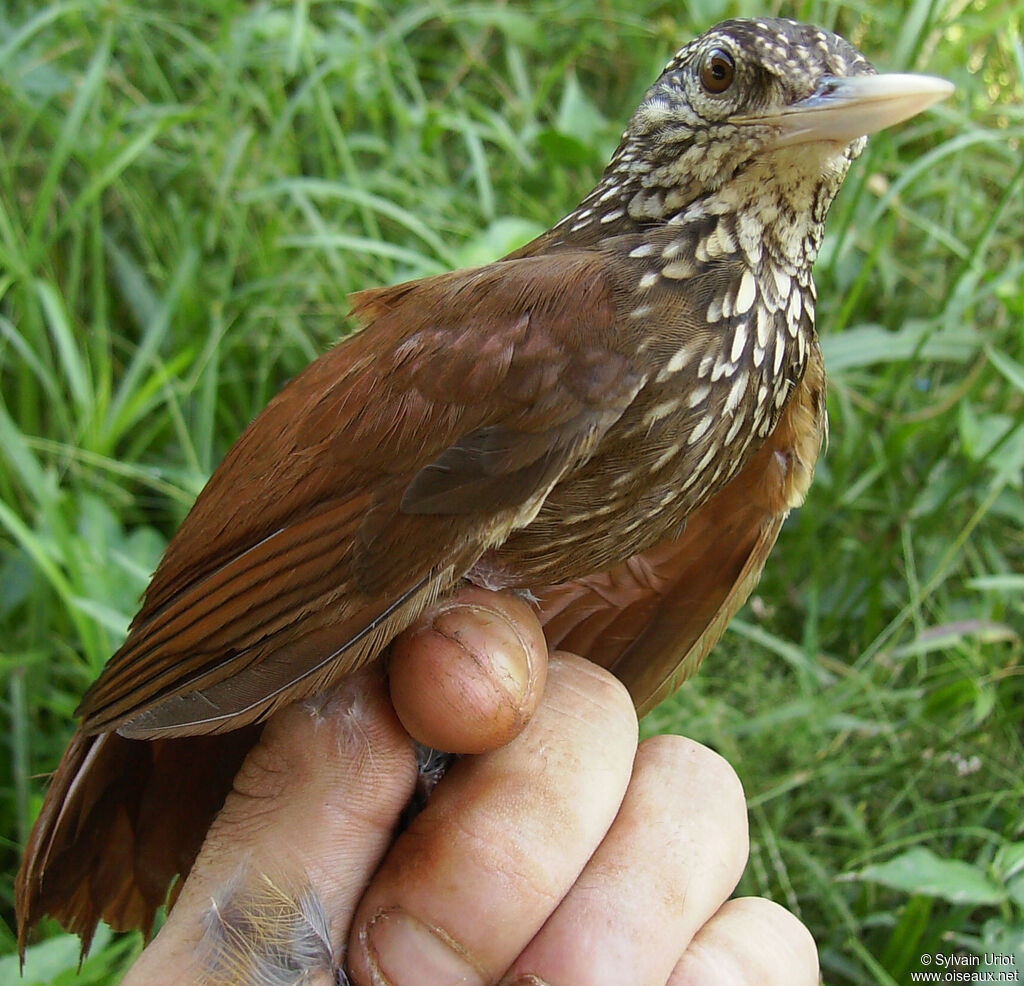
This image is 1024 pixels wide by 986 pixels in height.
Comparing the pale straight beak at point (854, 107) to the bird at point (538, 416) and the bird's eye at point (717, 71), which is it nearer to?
the bird at point (538, 416)

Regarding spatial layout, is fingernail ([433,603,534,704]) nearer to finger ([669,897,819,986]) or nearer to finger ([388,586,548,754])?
finger ([388,586,548,754])

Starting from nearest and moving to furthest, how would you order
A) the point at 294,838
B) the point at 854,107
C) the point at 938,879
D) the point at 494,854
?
the point at 854,107 < the point at 494,854 < the point at 294,838 < the point at 938,879

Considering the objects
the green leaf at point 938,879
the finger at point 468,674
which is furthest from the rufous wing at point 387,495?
the green leaf at point 938,879

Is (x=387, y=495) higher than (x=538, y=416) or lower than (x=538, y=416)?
lower

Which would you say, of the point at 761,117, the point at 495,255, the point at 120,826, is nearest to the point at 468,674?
the point at 120,826

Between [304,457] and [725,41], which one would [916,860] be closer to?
[304,457]

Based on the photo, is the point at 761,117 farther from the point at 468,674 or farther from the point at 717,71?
the point at 468,674

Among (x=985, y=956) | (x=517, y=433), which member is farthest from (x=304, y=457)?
(x=985, y=956)
